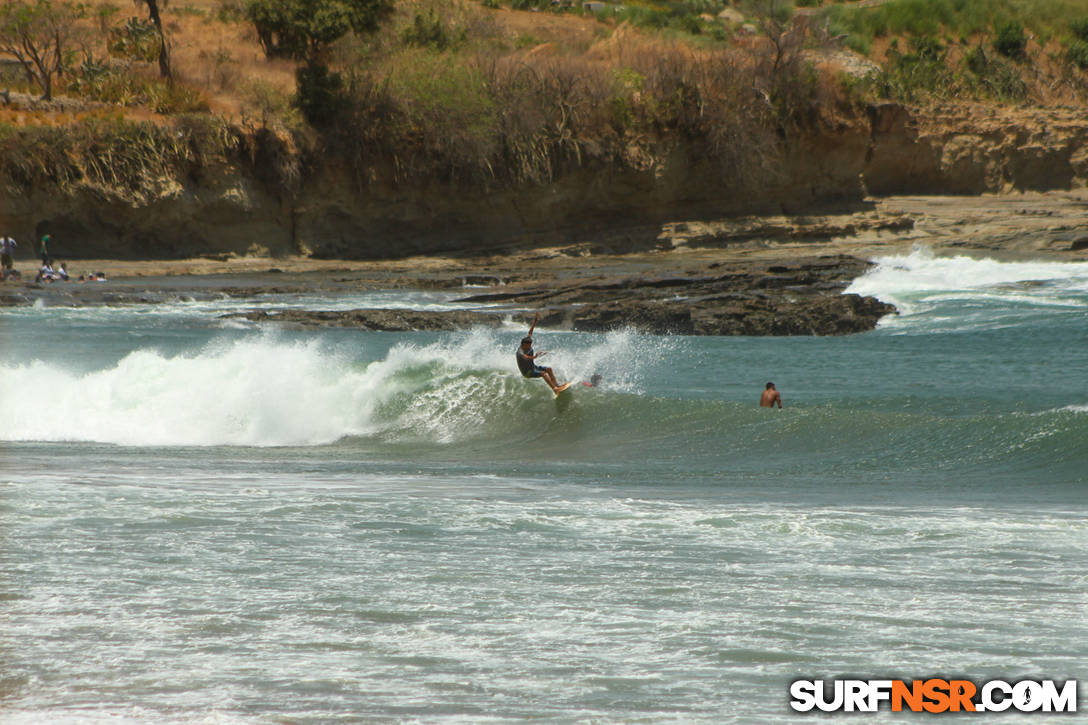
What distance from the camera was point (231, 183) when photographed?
1506 inches

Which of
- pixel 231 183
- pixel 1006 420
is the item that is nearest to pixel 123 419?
pixel 1006 420

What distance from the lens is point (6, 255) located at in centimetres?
3222

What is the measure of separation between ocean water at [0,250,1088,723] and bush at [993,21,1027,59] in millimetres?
43077

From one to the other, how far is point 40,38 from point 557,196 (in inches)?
809

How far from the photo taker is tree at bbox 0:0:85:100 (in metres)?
40.9

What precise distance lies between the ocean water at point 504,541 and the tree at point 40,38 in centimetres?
2826

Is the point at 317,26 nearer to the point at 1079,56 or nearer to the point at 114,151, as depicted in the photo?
the point at 114,151

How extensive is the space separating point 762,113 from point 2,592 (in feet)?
129

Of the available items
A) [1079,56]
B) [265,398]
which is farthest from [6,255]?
[1079,56]

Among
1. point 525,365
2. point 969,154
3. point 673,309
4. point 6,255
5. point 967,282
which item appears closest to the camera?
point 525,365

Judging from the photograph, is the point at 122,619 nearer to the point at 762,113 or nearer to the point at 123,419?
the point at 123,419

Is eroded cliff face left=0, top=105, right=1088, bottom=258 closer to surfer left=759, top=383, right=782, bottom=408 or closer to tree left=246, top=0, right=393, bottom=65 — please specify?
tree left=246, top=0, right=393, bottom=65

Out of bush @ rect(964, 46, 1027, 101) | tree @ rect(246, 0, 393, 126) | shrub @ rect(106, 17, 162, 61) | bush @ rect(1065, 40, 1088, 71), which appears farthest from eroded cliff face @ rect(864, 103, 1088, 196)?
shrub @ rect(106, 17, 162, 61)

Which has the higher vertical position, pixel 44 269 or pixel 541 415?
pixel 44 269
